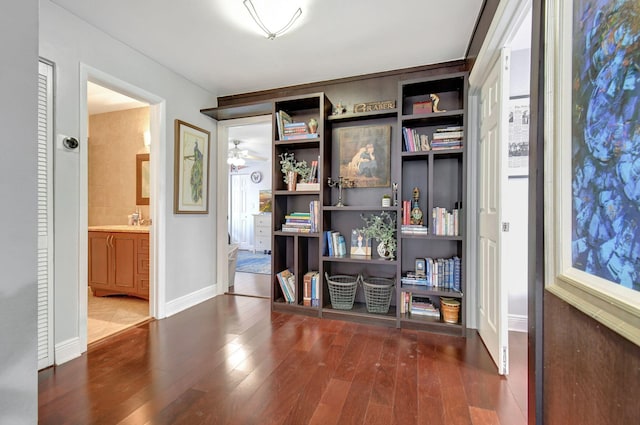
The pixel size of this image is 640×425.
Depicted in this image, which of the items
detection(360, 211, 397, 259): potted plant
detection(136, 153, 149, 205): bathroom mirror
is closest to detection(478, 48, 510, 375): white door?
detection(360, 211, 397, 259): potted plant

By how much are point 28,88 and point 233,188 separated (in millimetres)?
7502

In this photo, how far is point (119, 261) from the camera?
3.31 metres

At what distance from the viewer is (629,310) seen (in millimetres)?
633

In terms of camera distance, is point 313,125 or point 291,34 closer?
point 291,34

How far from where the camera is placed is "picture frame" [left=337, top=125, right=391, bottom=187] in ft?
9.28

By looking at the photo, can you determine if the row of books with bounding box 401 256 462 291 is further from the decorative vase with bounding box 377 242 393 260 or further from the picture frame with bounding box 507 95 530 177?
the picture frame with bounding box 507 95 530 177

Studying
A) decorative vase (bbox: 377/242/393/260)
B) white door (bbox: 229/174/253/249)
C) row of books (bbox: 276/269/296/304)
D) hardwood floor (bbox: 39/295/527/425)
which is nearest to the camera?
hardwood floor (bbox: 39/295/527/425)

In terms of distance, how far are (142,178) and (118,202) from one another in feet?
1.90

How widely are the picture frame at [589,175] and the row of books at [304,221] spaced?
202 centimetres

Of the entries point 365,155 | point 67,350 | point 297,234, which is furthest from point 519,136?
point 67,350

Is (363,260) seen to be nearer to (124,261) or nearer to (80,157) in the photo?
(80,157)

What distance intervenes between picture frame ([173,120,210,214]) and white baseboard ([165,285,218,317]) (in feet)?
3.08

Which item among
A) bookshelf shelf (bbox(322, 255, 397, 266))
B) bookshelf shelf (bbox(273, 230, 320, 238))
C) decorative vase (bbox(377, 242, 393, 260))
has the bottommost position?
bookshelf shelf (bbox(322, 255, 397, 266))

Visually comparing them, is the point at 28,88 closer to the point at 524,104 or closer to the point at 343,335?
the point at 343,335
